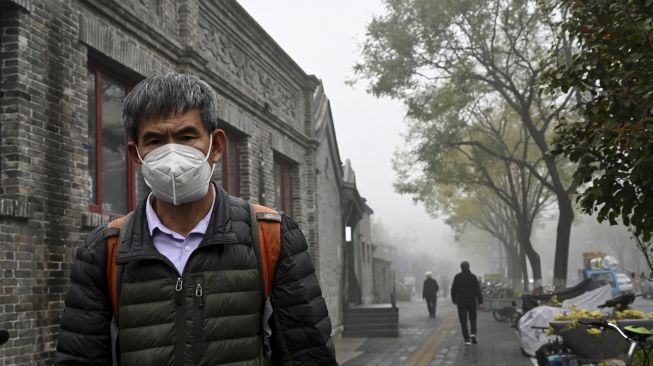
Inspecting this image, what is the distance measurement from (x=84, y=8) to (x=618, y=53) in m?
5.22

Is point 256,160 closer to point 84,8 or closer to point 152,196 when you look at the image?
point 84,8

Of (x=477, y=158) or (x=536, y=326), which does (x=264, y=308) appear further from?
(x=477, y=158)

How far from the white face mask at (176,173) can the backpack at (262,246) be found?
0.19 meters

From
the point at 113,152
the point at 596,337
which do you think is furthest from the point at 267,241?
the point at 596,337

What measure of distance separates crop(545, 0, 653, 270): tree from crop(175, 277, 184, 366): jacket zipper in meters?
3.78

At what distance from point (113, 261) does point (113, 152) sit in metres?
6.27

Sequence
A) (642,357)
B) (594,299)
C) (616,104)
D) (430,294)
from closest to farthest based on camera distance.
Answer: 1. (616,104)
2. (642,357)
3. (594,299)
4. (430,294)

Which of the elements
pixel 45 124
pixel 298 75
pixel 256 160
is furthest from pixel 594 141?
pixel 298 75

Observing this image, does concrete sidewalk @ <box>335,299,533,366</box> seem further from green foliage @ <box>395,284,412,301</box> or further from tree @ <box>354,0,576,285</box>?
green foliage @ <box>395,284,412,301</box>

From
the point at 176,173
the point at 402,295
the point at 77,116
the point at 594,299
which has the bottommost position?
the point at 402,295

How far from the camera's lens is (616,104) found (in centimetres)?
551

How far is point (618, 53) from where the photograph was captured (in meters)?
5.42

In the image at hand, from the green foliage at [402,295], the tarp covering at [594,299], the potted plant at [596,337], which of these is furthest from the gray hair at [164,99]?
the green foliage at [402,295]

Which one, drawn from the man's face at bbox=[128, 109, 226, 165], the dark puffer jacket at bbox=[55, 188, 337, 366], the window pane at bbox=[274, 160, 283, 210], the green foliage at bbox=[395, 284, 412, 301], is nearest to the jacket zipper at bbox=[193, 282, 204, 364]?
the dark puffer jacket at bbox=[55, 188, 337, 366]
